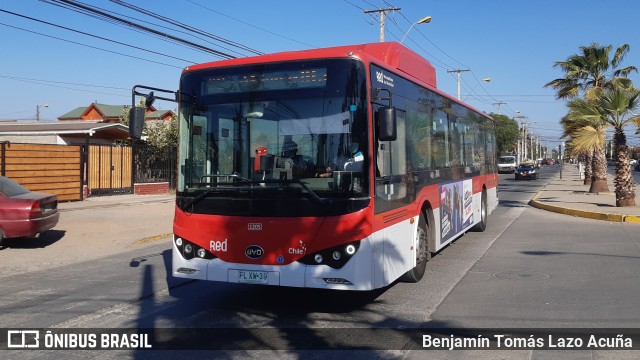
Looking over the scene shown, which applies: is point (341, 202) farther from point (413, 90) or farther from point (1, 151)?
point (1, 151)

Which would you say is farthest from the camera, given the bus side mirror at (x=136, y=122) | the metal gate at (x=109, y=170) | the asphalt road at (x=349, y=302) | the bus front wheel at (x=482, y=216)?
the metal gate at (x=109, y=170)

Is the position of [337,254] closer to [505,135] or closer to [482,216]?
[482,216]

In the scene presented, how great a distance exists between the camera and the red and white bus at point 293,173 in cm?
613

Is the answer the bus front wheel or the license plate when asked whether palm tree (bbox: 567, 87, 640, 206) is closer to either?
the bus front wheel

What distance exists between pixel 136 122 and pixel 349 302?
358 cm

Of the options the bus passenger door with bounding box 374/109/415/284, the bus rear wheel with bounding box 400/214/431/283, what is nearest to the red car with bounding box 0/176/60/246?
the bus rear wheel with bounding box 400/214/431/283

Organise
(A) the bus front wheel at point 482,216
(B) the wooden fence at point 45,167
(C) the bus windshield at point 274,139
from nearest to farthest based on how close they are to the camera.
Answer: (C) the bus windshield at point 274,139 → (A) the bus front wheel at point 482,216 → (B) the wooden fence at point 45,167

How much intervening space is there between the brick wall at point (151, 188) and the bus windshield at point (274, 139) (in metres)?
18.1

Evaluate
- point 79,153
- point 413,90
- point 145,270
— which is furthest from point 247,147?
point 79,153

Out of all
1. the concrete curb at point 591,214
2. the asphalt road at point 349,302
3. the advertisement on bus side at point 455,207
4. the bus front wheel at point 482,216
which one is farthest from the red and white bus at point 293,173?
the concrete curb at point 591,214

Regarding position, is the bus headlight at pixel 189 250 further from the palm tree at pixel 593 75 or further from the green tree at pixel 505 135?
the green tree at pixel 505 135

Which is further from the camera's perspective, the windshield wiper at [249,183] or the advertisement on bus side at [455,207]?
the advertisement on bus side at [455,207]

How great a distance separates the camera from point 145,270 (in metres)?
9.92

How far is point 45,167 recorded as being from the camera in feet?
62.5
